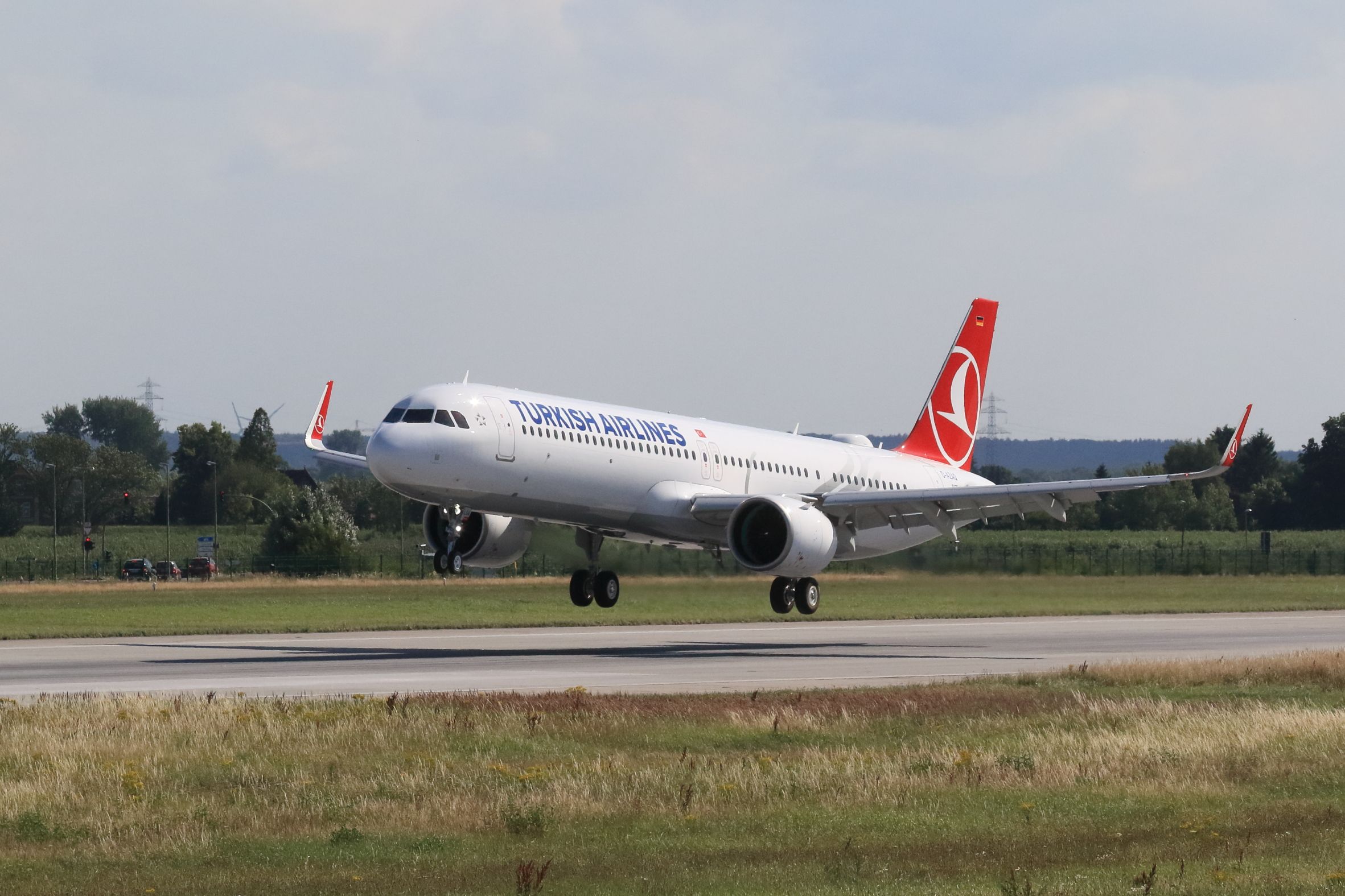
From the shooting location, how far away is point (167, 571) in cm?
11125

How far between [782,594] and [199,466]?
472ft

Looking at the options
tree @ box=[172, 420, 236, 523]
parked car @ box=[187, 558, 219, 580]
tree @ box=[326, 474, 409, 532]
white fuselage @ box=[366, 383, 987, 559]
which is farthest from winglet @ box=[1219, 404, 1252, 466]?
tree @ box=[172, 420, 236, 523]

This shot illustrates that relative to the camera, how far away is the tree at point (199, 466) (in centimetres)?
17300

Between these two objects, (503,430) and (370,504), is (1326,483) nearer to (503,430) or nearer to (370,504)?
(370,504)

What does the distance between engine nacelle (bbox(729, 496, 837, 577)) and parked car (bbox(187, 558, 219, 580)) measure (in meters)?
58.4

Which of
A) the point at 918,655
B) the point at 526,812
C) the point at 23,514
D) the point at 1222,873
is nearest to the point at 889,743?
the point at 526,812

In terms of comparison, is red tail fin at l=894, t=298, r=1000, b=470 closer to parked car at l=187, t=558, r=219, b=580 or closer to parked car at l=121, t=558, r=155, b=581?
parked car at l=187, t=558, r=219, b=580

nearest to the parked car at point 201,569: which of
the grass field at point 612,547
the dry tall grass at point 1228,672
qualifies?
the grass field at point 612,547

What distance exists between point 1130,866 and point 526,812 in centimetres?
635

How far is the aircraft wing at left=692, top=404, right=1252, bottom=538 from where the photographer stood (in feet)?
156

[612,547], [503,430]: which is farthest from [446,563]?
[612,547]

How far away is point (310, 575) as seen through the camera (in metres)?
96.1

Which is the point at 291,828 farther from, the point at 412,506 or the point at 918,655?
the point at 412,506

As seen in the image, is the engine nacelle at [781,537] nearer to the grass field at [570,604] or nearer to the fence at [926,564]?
the fence at [926,564]
